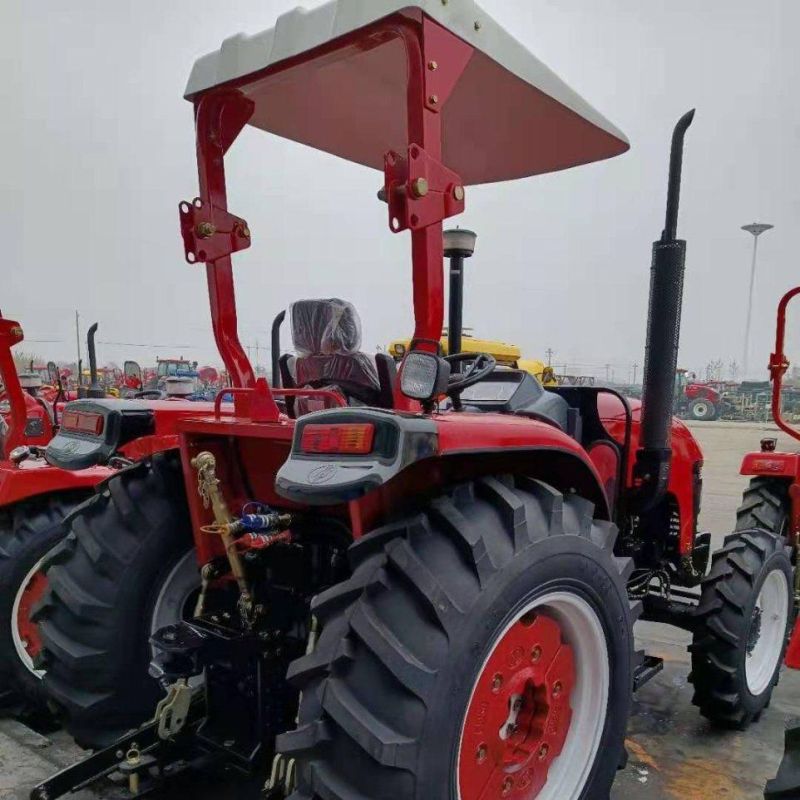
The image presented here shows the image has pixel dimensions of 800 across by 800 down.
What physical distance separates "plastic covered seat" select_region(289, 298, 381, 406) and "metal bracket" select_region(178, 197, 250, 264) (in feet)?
0.96

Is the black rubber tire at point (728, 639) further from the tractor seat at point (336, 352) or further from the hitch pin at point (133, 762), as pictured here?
the hitch pin at point (133, 762)

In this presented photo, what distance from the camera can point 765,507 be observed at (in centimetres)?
365

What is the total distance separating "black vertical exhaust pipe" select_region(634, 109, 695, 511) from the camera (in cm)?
268

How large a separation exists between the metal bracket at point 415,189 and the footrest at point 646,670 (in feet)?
6.09

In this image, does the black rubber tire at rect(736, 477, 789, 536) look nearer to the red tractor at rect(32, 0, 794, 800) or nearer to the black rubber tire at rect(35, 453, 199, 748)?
the red tractor at rect(32, 0, 794, 800)

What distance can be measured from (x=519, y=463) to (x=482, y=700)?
2.07ft

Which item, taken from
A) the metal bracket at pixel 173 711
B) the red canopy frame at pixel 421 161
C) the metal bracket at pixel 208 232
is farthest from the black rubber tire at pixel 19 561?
the red canopy frame at pixel 421 161

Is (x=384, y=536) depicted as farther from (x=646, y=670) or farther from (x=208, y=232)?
(x=646, y=670)

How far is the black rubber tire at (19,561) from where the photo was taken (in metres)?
3.00

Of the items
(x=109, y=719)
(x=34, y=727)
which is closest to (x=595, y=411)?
(x=109, y=719)

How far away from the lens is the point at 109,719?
226 centimetres

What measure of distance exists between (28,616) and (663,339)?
9.70 feet

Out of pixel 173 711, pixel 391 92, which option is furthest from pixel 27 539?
pixel 391 92

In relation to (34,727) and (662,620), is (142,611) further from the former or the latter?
(662,620)
